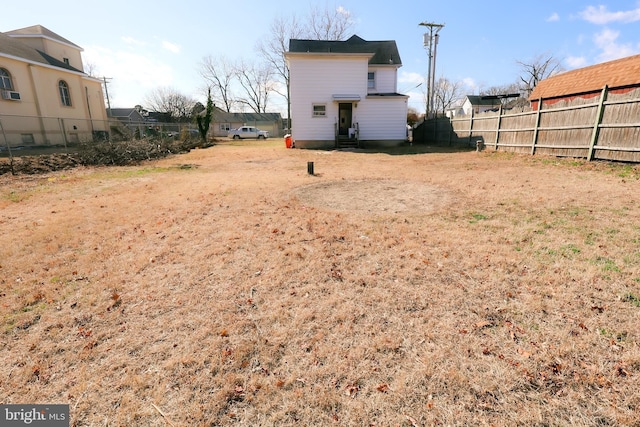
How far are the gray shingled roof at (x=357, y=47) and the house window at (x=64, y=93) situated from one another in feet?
58.7

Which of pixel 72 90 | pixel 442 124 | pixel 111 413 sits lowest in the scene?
pixel 111 413

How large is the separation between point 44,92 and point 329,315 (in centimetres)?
2826

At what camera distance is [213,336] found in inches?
96.1

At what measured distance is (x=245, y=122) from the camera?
5666cm

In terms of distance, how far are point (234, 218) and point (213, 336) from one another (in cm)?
308

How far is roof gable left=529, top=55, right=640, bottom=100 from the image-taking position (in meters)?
14.4

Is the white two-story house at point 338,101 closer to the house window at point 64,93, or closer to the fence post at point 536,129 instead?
the fence post at point 536,129

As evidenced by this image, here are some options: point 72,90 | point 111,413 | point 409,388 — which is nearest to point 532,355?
point 409,388

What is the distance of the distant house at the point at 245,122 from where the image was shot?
55.4 meters

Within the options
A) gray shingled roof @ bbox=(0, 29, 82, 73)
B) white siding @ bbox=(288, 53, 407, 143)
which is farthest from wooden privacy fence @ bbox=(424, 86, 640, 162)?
gray shingled roof @ bbox=(0, 29, 82, 73)

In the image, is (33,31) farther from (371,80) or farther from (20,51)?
(371,80)

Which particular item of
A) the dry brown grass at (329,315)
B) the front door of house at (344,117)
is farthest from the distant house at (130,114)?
the dry brown grass at (329,315)

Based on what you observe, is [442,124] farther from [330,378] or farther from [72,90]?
[72,90]

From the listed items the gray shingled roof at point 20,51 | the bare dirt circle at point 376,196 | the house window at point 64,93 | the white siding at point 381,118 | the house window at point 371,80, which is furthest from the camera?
the house window at point 64,93
